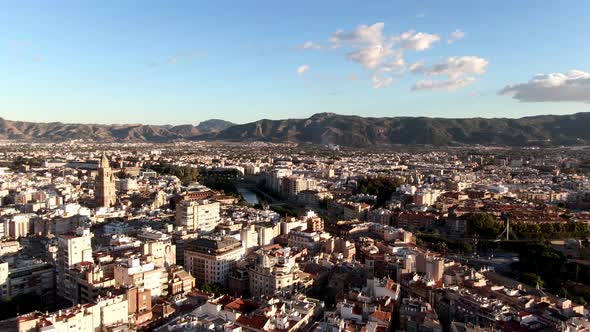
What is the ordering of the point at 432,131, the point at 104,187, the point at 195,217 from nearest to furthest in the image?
the point at 195,217, the point at 104,187, the point at 432,131

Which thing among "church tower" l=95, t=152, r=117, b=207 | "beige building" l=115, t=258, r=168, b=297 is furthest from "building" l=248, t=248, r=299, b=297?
"church tower" l=95, t=152, r=117, b=207

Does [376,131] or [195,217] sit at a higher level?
[376,131]

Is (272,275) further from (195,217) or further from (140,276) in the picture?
(195,217)

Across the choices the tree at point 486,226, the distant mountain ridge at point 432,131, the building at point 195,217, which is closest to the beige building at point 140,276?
the building at point 195,217

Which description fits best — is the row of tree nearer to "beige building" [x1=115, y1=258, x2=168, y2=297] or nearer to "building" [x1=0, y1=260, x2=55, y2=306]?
"beige building" [x1=115, y1=258, x2=168, y2=297]

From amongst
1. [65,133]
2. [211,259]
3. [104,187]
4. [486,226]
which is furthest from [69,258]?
[65,133]

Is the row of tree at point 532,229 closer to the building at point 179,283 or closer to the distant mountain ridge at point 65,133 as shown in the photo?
the building at point 179,283
